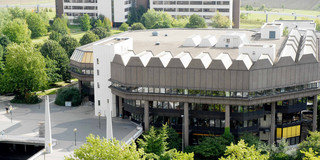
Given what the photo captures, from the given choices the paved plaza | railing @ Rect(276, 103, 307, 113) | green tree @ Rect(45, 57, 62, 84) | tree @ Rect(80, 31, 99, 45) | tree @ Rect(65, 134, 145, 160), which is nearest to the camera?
tree @ Rect(65, 134, 145, 160)

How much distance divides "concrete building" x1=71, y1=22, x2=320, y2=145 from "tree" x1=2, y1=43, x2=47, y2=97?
1688cm

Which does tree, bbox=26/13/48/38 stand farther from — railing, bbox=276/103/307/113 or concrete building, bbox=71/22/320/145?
railing, bbox=276/103/307/113

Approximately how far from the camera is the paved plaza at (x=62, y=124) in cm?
8531

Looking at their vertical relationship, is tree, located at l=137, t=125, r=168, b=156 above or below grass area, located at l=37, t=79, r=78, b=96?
below

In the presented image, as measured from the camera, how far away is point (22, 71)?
356ft

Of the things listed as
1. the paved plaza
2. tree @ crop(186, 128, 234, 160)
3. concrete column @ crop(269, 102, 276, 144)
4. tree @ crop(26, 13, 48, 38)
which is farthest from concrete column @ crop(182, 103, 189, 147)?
tree @ crop(26, 13, 48, 38)

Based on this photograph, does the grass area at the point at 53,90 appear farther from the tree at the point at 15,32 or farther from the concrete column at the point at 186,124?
the concrete column at the point at 186,124

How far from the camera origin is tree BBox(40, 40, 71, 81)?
127 m

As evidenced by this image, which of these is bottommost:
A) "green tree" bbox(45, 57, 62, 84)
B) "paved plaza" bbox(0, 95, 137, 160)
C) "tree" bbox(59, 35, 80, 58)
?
"paved plaza" bbox(0, 95, 137, 160)

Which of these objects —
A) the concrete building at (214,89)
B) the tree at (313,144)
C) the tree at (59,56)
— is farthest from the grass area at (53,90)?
the tree at (313,144)

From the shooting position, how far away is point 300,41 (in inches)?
4360

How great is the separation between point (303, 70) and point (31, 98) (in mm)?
55704

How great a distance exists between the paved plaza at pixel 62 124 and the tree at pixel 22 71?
4.23m

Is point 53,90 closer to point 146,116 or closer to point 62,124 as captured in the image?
point 62,124
